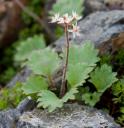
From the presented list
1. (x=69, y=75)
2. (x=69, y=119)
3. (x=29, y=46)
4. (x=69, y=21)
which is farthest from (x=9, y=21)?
(x=69, y=119)

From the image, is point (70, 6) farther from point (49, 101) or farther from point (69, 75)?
point (49, 101)

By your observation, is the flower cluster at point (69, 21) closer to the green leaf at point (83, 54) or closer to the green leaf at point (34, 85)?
the green leaf at point (83, 54)

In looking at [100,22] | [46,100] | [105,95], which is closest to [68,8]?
[100,22]

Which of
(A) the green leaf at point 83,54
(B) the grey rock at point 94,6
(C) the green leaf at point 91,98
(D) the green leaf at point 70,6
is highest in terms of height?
(D) the green leaf at point 70,6

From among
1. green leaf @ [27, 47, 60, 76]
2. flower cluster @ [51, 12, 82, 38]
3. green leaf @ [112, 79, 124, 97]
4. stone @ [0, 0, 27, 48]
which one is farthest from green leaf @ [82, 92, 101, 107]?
stone @ [0, 0, 27, 48]

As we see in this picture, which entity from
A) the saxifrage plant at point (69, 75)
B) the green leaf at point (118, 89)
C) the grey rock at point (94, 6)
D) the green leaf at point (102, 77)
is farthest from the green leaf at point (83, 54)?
the grey rock at point (94, 6)

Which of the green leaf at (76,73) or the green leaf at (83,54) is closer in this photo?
the green leaf at (76,73)

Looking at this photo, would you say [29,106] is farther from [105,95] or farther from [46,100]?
[105,95]
